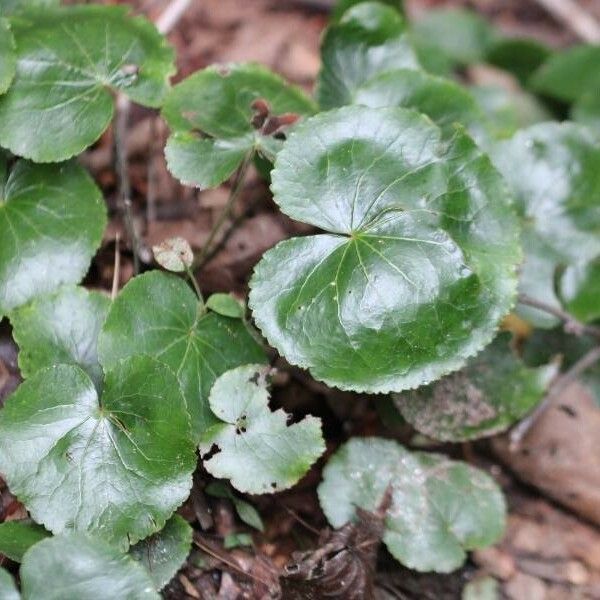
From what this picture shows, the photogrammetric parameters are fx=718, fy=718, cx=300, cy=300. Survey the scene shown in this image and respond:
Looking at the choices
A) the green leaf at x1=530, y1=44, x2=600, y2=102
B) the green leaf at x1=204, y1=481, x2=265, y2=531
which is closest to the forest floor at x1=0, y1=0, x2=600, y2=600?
the green leaf at x1=204, y1=481, x2=265, y2=531

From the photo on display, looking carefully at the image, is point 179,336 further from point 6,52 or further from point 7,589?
point 6,52

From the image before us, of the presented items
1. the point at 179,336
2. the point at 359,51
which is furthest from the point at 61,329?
the point at 359,51

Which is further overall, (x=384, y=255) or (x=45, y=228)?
(x=45, y=228)

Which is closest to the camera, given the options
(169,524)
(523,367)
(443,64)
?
(169,524)

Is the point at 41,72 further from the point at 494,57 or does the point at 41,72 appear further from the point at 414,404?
the point at 494,57

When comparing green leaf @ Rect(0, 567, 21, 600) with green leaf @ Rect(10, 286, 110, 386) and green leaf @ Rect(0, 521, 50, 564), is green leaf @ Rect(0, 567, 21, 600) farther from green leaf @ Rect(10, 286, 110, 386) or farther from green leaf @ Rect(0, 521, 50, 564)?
green leaf @ Rect(10, 286, 110, 386)

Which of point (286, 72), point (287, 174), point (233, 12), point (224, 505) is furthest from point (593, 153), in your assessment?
point (233, 12)
